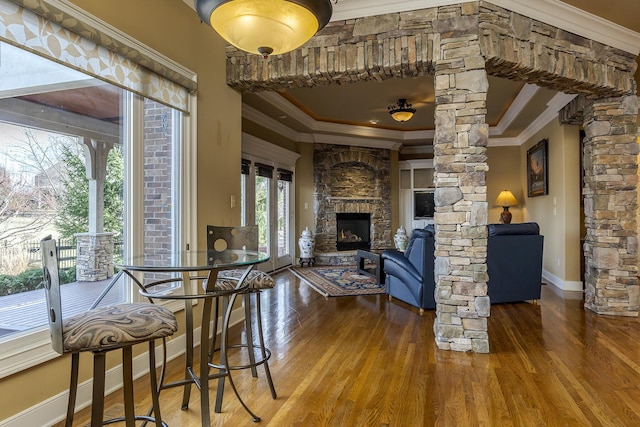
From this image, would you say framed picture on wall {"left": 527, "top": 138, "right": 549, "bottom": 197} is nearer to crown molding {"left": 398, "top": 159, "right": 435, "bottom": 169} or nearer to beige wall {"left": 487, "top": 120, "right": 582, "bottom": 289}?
beige wall {"left": 487, "top": 120, "right": 582, "bottom": 289}

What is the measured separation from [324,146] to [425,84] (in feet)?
10.6

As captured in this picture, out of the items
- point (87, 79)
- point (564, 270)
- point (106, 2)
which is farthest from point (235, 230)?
point (564, 270)

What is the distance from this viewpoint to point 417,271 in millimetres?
4152

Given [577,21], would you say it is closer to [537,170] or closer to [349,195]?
[537,170]

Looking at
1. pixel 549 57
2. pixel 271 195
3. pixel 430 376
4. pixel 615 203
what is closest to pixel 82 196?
pixel 430 376

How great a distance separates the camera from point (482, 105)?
119 inches

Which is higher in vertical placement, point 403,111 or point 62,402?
point 403,111

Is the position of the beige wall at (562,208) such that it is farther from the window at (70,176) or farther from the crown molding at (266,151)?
the window at (70,176)

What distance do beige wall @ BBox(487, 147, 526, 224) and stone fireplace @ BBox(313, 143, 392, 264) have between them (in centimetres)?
215

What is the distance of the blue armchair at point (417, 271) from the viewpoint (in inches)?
159

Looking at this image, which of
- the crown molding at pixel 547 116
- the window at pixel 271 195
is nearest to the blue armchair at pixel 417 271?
the crown molding at pixel 547 116

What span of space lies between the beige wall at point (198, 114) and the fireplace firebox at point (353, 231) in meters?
4.71

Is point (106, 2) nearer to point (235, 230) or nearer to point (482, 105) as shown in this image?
point (235, 230)

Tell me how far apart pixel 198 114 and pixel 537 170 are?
18.8 ft
